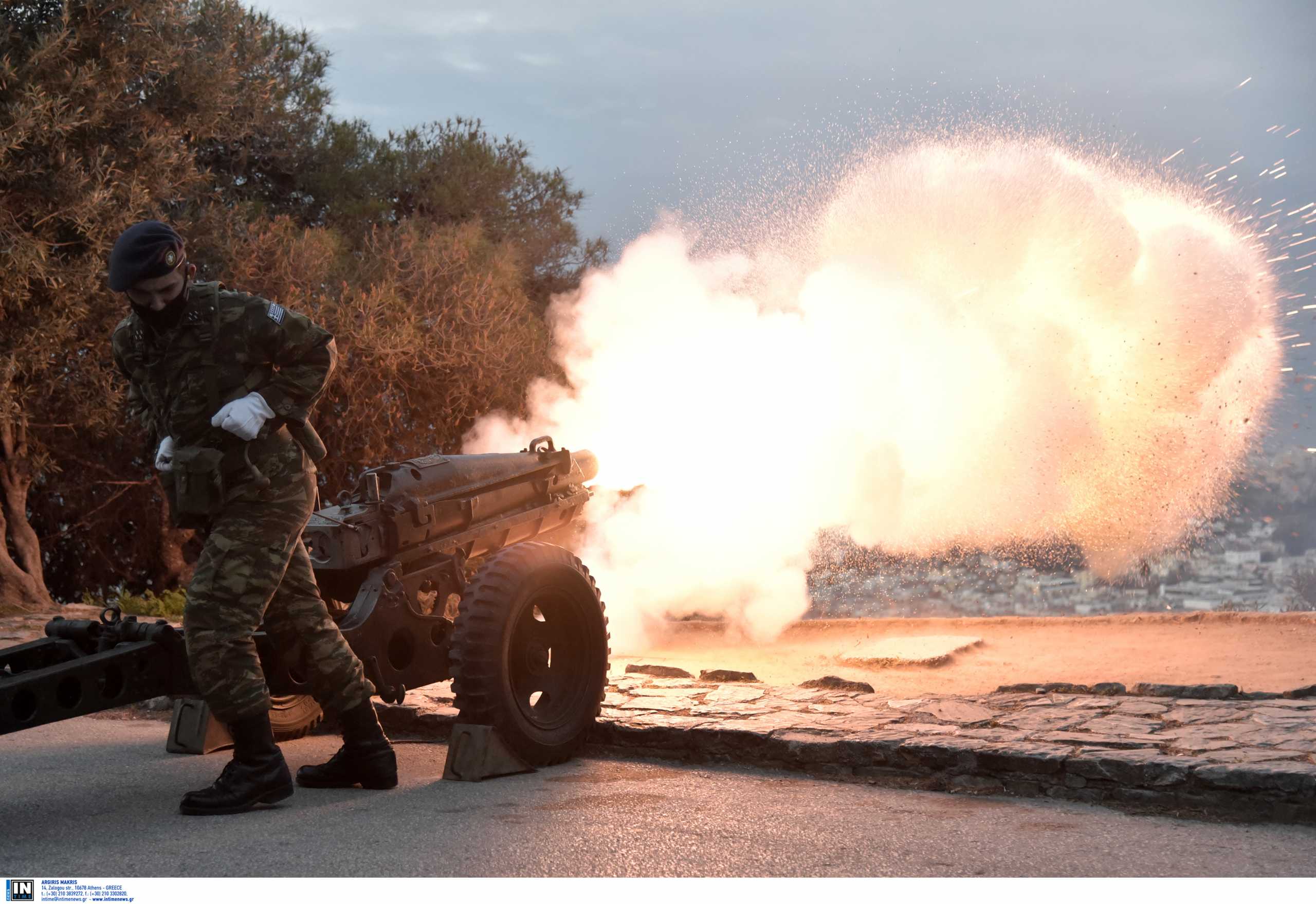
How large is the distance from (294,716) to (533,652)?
1431 millimetres

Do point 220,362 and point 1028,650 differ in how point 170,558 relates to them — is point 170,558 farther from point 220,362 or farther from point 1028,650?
point 220,362

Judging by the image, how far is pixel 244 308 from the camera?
4.87m

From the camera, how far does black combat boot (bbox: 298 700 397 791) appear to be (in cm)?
508

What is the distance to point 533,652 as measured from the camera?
5.77m

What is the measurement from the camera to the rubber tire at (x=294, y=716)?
20.4 feet

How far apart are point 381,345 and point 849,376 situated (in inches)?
188

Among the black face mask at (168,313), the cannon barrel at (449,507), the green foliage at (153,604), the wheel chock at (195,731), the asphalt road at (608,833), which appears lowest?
the asphalt road at (608,833)

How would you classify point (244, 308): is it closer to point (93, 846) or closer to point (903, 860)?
point (93, 846)

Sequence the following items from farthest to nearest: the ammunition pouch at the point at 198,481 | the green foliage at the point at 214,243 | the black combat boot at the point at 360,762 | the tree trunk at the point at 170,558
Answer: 1. the tree trunk at the point at 170,558
2. the green foliage at the point at 214,243
3. the black combat boot at the point at 360,762
4. the ammunition pouch at the point at 198,481

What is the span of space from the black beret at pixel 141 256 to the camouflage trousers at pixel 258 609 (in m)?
0.88

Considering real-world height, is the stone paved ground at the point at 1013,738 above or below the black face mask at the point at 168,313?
below

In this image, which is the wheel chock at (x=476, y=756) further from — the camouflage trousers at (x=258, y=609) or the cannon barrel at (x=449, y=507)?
the cannon barrel at (x=449, y=507)

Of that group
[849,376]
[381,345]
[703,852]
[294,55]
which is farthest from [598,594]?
[294,55]

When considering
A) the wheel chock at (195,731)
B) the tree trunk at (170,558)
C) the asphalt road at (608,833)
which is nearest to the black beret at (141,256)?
the asphalt road at (608,833)
